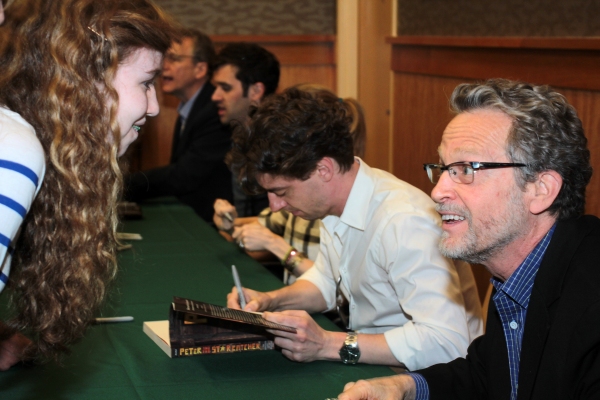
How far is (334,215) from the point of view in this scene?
7.44ft

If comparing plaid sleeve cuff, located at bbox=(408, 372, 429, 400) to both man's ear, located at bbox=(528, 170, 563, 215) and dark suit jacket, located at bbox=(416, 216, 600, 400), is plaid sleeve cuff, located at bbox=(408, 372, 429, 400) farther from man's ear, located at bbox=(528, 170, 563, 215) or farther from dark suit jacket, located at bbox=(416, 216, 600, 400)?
man's ear, located at bbox=(528, 170, 563, 215)

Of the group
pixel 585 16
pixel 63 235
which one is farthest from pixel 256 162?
pixel 585 16

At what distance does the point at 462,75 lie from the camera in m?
4.04

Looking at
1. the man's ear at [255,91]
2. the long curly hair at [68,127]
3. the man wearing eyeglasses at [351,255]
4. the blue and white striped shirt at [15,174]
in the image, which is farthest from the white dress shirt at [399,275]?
the man's ear at [255,91]

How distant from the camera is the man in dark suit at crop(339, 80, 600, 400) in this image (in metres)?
1.34

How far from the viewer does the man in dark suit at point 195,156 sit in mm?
4098

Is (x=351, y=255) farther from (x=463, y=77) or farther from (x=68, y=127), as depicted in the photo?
(x=463, y=77)

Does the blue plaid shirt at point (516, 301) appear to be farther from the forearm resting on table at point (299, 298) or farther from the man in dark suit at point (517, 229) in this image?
the forearm resting on table at point (299, 298)

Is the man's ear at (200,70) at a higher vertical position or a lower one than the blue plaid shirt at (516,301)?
higher

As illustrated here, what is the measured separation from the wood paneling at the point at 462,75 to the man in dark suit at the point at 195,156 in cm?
131

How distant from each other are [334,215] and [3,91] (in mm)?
1221

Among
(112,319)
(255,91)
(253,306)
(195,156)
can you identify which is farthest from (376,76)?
(112,319)

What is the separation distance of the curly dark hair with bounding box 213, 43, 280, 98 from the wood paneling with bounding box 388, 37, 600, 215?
1.01 m

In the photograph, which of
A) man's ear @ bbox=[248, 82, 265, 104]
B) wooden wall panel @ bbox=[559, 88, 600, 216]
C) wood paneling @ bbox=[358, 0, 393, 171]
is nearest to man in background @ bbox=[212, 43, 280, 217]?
man's ear @ bbox=[248, 82, 265, 104]
